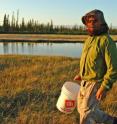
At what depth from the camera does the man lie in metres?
4.33

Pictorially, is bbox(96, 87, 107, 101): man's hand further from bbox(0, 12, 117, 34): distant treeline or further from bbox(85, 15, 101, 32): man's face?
bbox(0, 12, 117, 34): distant treeline

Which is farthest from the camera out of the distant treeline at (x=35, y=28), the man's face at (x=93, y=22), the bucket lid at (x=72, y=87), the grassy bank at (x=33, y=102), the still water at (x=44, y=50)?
the distant treeline at (x=35, y=28)

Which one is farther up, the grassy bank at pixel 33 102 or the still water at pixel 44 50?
the grassy bank at pixel 33 102

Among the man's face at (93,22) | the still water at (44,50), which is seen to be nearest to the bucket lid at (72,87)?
the man's face at (93,22)

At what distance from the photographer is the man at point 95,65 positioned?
4328mm

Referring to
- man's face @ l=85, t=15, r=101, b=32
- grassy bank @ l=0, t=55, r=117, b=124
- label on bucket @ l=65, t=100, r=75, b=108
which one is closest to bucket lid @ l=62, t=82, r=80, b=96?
label on bucket @ l=65, t=100, r=75, b=108

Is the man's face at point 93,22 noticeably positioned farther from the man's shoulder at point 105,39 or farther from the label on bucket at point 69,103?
the label on bucket at point 69,103

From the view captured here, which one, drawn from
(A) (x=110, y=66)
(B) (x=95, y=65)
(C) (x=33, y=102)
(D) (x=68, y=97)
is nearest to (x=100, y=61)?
(B) (x=95, y=65)

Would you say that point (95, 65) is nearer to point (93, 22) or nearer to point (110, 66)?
point (110, 66)

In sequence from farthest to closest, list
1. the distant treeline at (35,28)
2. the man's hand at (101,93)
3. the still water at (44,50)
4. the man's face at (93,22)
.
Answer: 1. the distant treeline at (35,28)
2. the still water at (44,50)
3. the man's face at (93,22)
4. the man's hand at (101,93)

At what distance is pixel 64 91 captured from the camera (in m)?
5.08

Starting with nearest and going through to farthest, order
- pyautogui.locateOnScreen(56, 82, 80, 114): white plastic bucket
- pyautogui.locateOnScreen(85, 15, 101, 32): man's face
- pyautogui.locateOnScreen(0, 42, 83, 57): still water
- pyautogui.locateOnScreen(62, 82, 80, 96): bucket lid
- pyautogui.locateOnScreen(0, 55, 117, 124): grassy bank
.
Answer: pyautogui.locateOnScreen(85, 15, 101, 32): man's face → pyautogui.locateOnScreen(56, 82, 80, 114): white plastic bucket → pyautogui.locateOnScreen(62, 82, 80, 96): bucket lid → pyautogui.locateOnScreen(0, 55, 117, 124): grassy bank → pyautogui.locateOnScreen(0, 42, 83, 57): still water

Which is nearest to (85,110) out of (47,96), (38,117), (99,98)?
(99,98)

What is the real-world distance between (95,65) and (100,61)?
0.25 ft
